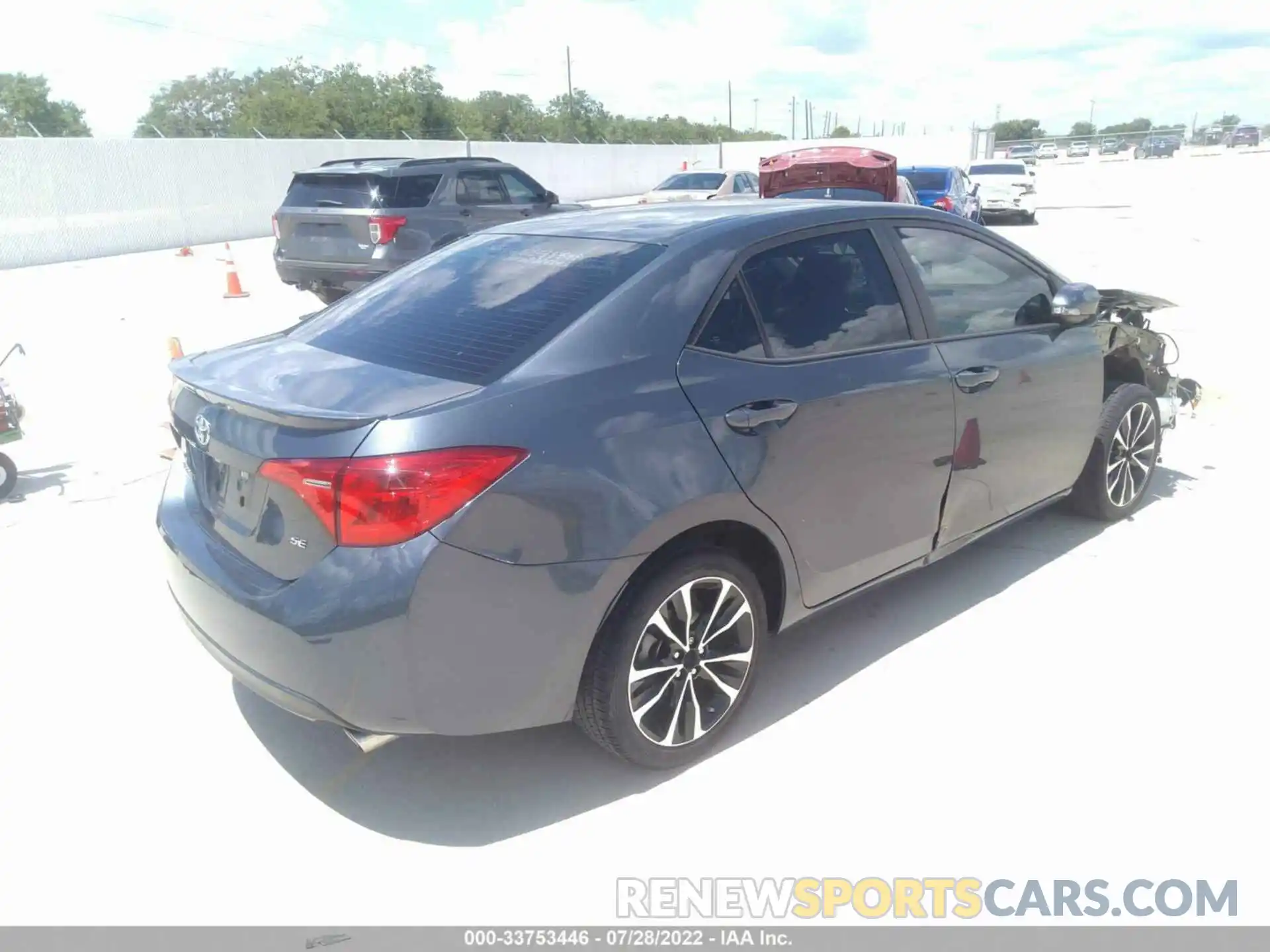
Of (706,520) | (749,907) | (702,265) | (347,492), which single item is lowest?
(749,907)

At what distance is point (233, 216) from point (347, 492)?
2502 cm

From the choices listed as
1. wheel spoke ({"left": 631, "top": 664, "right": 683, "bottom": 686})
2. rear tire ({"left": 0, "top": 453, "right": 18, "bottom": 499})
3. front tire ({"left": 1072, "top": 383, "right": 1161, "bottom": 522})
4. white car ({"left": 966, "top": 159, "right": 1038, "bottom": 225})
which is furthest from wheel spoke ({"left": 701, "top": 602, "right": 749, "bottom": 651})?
white car ({"left": 966, "top": 159, "right": 1038, "bottom": 225})

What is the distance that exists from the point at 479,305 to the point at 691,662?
1.31 m

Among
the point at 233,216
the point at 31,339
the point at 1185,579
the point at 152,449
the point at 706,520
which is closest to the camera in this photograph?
the point at 706,520

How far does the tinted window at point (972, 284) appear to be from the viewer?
12.5 ft

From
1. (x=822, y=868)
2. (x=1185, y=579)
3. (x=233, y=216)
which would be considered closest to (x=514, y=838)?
(x=822, y=868)

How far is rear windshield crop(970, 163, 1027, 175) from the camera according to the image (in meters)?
25.1

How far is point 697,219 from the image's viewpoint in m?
3.43

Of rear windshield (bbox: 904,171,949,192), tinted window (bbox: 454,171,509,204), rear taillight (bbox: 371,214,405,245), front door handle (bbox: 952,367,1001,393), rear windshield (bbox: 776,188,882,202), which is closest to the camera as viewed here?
front door handle (bbox: 952,367,1001,393)

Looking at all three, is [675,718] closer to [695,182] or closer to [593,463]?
[593,463]

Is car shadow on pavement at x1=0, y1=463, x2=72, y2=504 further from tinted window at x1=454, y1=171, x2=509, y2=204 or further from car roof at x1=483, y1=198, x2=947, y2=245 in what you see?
tinted window at x1=454, y1=171, x2=509, y2=204

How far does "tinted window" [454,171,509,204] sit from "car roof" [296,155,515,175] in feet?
0.41

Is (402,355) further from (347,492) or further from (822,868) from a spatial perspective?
(822,868)

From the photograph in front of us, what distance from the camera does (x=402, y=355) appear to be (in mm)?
2967
